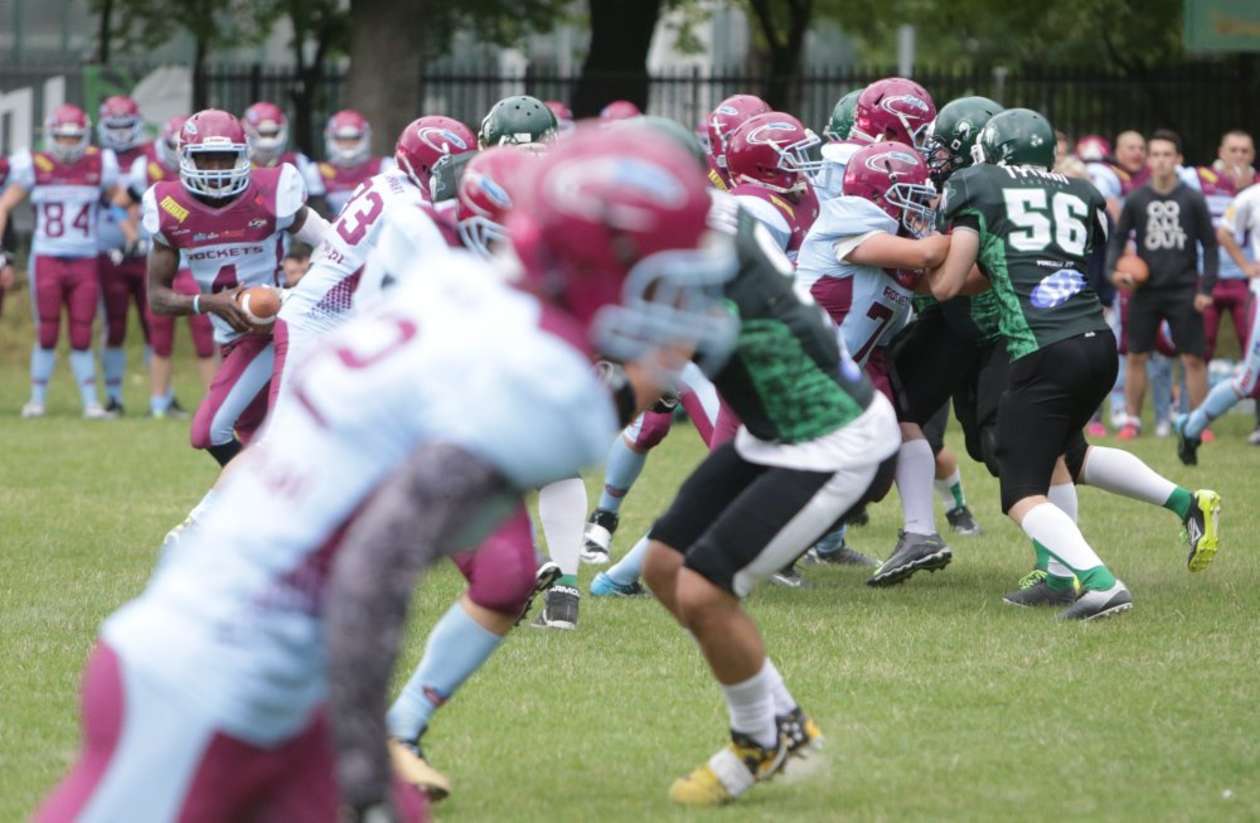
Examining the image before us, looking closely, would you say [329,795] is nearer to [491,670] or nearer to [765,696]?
[765,696]

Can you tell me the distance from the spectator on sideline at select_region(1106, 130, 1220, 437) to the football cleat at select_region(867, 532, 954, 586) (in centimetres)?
584

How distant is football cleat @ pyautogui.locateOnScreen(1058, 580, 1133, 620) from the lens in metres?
6.88

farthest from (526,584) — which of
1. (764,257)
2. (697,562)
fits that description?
(764,257)

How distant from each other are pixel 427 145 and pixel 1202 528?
3.30 metres

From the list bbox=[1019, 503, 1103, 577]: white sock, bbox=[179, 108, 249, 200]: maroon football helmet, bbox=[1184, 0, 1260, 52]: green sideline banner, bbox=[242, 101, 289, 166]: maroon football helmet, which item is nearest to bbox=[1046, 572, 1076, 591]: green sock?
bbox=[1019, 503, 1103, 577]: white sock

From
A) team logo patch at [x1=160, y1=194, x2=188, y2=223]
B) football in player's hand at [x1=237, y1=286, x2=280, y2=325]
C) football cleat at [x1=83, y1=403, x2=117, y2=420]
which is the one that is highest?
team logo patch at [x1=160, y1=194, x2=188, y2=223]

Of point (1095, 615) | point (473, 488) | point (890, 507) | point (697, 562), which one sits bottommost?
point (890, 507)

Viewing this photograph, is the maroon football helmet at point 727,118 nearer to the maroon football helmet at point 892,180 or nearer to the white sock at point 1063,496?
the maroon football helmet at point 892,180

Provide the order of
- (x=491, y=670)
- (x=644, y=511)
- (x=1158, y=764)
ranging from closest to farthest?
(x=1158, y=764), (x=491, y=670), (x=644, y=511)

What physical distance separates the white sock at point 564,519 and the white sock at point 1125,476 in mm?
2150

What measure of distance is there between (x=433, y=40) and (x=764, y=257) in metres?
18.8

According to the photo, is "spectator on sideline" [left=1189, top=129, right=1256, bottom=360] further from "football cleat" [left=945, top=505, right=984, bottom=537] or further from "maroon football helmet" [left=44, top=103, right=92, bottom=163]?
"maroon football helmet" [left=44, top=103, right=92, bottom=163]

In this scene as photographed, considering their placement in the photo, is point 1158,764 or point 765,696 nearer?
point 765,696

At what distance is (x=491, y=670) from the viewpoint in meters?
6.16
